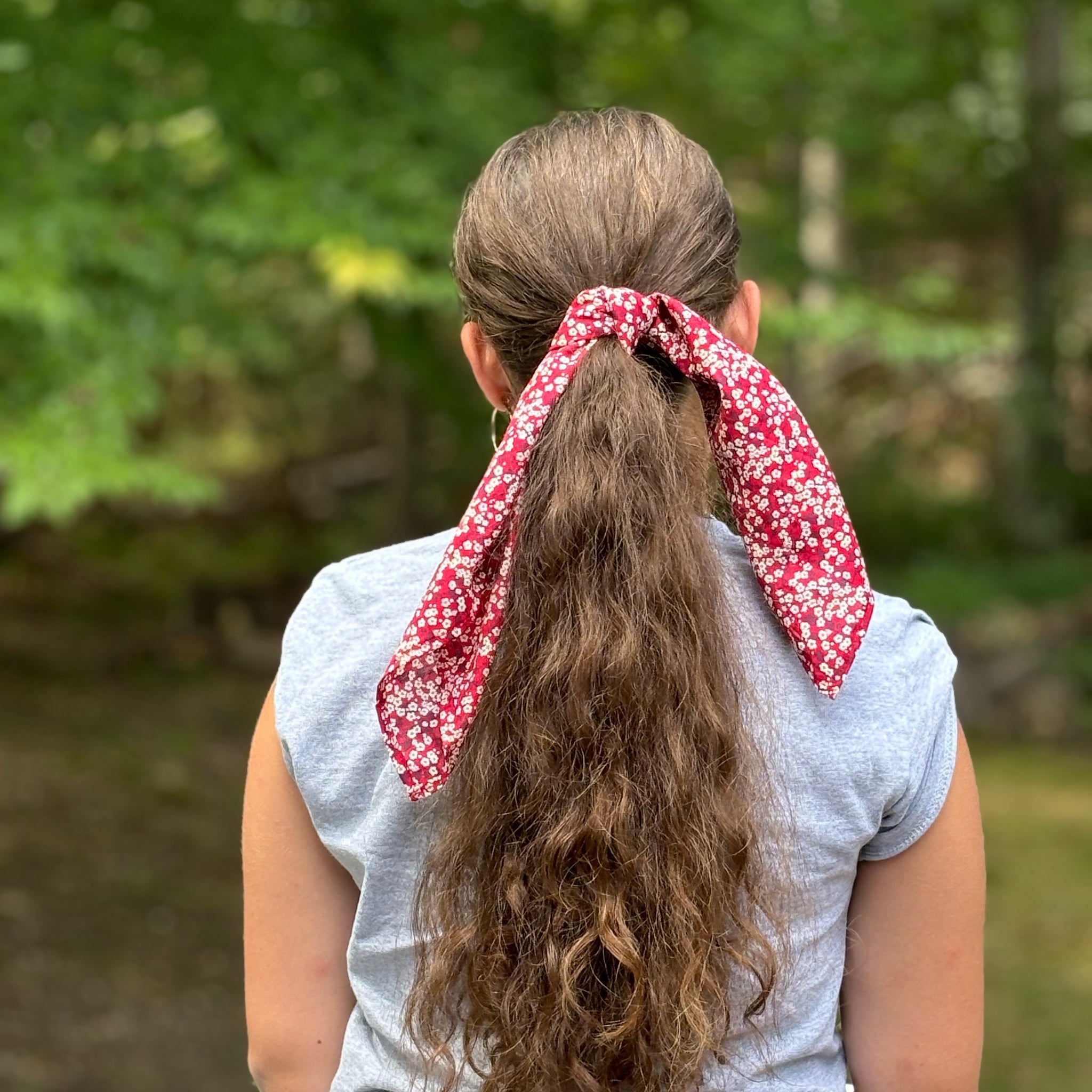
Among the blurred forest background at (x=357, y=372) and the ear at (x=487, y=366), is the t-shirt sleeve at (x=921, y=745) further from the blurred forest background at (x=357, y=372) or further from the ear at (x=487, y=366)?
the blurred forest background at (x=357, y=372)

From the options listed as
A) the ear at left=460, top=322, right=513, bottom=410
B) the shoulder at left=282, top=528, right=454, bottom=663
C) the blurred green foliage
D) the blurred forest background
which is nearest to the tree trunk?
the blurred forest background

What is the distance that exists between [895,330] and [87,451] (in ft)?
7.82

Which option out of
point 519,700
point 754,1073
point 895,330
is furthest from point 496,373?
point 895,330

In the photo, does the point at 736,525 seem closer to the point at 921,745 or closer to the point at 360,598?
the point at 921,745

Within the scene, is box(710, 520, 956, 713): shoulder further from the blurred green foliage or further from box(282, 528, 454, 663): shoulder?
the blurred green foliage

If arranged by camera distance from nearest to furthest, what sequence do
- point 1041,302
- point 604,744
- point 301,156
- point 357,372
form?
point 604,744
point 301,156
point 1041,302
point 357,372

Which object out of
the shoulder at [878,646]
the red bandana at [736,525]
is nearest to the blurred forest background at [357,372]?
the red bandana at [736,525]

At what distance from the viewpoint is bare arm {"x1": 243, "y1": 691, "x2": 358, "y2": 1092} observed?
1.31 meters

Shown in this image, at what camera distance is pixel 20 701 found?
8.11m

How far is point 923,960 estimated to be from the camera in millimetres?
1258

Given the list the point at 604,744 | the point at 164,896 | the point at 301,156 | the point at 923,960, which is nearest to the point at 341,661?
the point at 604,744

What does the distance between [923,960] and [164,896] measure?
5.00m

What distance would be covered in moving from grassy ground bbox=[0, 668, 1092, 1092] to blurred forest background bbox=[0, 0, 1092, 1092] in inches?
0.8

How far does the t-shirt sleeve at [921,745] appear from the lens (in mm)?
1181
